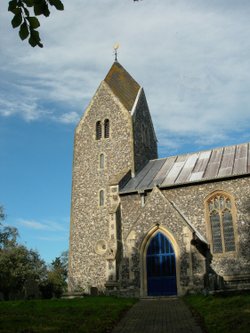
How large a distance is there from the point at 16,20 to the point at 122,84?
95.0ft

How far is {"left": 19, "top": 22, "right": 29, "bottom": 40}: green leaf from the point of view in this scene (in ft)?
15.5

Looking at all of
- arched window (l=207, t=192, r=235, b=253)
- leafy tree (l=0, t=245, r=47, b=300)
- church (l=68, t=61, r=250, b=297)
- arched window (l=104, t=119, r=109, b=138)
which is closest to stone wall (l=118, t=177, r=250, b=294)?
church (l=68, t=61, r=250, b=297)

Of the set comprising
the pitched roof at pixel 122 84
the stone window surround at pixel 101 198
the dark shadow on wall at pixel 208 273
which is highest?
the pitched roof at pixel 122 84

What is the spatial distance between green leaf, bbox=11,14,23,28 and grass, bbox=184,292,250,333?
23.6 ft

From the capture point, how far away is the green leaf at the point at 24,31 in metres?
4.73

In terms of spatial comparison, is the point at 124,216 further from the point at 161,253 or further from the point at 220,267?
the point at 220,267

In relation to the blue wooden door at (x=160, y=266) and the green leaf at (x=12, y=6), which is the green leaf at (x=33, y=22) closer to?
the green leaf at (x=12, y=6)

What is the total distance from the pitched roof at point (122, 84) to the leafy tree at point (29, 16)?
25.1 m

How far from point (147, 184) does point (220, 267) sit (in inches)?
267

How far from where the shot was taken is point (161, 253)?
21.1 metres

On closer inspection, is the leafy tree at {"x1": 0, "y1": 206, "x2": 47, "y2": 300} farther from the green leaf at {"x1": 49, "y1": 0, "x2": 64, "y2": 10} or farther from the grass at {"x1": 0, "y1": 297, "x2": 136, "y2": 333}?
the green leaf at {"x1": 49, "y1": 0, "x2": 64, "y2": 10}

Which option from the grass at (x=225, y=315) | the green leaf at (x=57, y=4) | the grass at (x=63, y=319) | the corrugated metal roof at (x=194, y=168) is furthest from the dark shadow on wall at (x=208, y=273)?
the green leaf at (x=57, y=4)

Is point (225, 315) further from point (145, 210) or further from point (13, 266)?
point (13, 266)

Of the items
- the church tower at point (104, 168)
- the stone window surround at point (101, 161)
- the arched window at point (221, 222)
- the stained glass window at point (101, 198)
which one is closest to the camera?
the arched window at point (221, 222)
